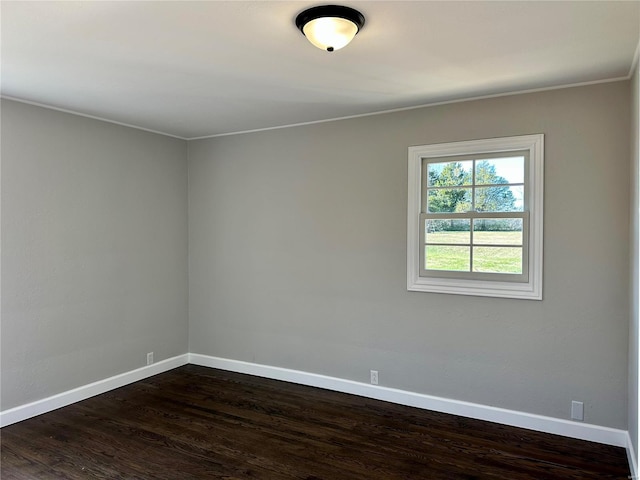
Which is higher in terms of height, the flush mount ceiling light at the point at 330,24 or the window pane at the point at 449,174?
the flush mount ceiling light at the point at 330,24

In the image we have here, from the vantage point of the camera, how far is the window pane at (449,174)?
352 centimetres

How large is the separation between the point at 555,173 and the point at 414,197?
107 centimetres

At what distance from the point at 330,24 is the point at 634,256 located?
7.67ft

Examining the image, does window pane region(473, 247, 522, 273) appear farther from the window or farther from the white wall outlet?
the white wall outlet

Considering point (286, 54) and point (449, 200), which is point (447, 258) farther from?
point (286, 54)

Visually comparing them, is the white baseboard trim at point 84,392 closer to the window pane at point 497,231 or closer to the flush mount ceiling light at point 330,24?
the window pane at point 497,231

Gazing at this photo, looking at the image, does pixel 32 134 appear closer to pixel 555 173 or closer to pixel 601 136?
pixel 555 173

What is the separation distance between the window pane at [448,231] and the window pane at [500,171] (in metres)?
0.37

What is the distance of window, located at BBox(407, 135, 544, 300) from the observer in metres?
3.23

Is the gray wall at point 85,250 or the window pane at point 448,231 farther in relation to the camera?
the window pane at point 448,231

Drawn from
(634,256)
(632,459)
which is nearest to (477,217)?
(634,256)

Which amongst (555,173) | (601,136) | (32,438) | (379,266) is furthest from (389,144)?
(32,438)

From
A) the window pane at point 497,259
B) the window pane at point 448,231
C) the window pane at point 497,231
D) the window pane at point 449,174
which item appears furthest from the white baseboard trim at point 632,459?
the window pane at point 449,174

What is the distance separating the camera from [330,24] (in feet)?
6.60
